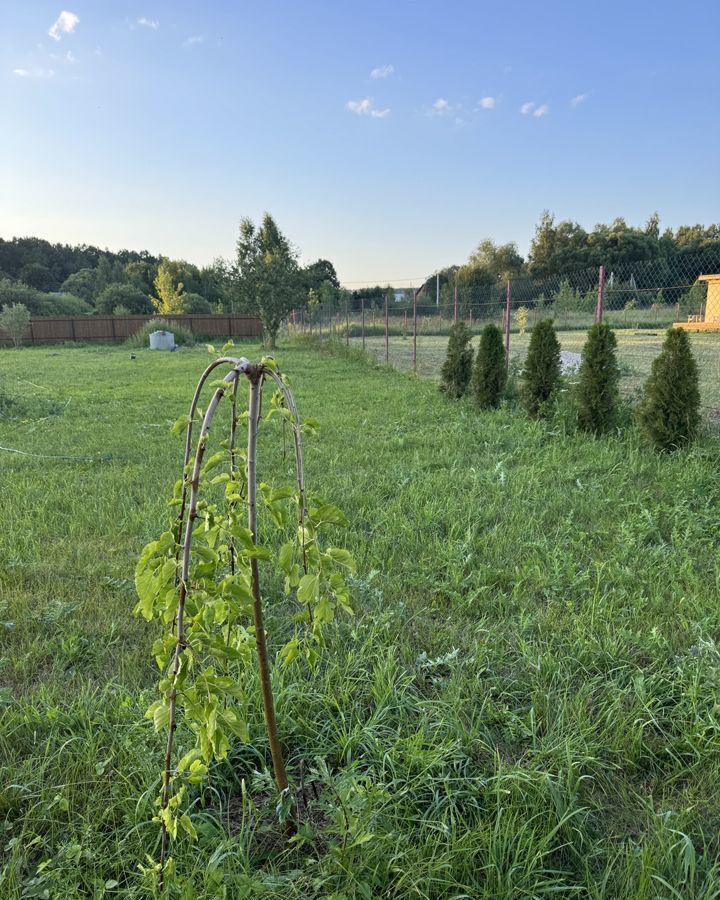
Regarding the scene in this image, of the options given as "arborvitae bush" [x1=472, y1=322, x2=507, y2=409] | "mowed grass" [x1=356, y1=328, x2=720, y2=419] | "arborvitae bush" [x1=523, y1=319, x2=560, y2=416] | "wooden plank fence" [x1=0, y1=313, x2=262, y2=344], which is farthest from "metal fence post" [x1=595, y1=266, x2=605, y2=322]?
"wooden plank fence" [x1=0, y1=313, x2=262, y2=344]

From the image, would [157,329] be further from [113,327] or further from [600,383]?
[600,383]

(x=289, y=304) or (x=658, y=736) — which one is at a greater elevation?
(x=289, y=304)

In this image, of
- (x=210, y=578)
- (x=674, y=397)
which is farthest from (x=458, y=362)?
(x=210, y=578)

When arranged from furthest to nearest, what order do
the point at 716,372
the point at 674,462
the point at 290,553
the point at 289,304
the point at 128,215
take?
the point at 289,304
the point at 128,215
the point at 716,372
the point at 674,462
the point at 290,553

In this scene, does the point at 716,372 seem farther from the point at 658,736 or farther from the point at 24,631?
the point at 24,631

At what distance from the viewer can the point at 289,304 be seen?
20.8 meters

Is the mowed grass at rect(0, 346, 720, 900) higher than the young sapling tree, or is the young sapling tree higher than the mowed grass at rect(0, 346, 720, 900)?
the young sapling tree

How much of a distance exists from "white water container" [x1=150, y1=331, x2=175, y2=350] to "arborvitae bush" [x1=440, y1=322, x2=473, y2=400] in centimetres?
1646

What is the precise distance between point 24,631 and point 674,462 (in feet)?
14.9

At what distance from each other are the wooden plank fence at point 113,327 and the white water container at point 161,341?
450cm

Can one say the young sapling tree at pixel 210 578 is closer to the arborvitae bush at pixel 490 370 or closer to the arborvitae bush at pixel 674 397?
the arborvitae bush at pixel 674 397

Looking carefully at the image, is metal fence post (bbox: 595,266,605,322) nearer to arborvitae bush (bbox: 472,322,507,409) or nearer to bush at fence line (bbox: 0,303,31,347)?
arborvitae bush (bbox: 472,322,507,409)

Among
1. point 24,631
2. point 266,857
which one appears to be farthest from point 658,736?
point 24,631

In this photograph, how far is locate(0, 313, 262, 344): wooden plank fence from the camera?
2411 centimetres
